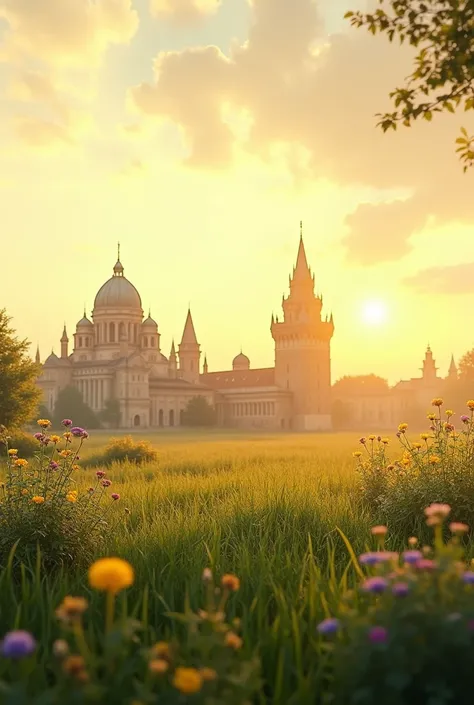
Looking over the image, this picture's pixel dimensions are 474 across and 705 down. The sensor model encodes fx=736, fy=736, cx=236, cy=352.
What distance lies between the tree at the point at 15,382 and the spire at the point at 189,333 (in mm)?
102626

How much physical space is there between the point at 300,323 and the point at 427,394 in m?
46.7

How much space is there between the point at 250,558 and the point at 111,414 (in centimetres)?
8953

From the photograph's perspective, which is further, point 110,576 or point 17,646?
point 110,576

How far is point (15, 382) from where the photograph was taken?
24.4 m

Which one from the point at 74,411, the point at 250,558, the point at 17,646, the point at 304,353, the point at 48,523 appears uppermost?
the point at 304,353

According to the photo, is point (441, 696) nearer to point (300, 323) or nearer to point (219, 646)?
point (219, 646)

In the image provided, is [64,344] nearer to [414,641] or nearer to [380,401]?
[380,401]

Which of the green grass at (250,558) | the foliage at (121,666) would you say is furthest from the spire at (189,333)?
the foliage at (121,666)

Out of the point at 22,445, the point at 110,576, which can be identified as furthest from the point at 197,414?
the point at 110,576

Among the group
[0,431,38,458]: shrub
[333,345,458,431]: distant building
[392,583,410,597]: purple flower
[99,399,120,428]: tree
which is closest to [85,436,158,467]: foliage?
[0,431,38,458]: shrub

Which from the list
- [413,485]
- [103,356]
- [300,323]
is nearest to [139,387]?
[103,356]

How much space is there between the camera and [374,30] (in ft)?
20.7

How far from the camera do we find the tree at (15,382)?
79.6ft

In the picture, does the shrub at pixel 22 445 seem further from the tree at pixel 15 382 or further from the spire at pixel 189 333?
the spire at pixel 189 333
